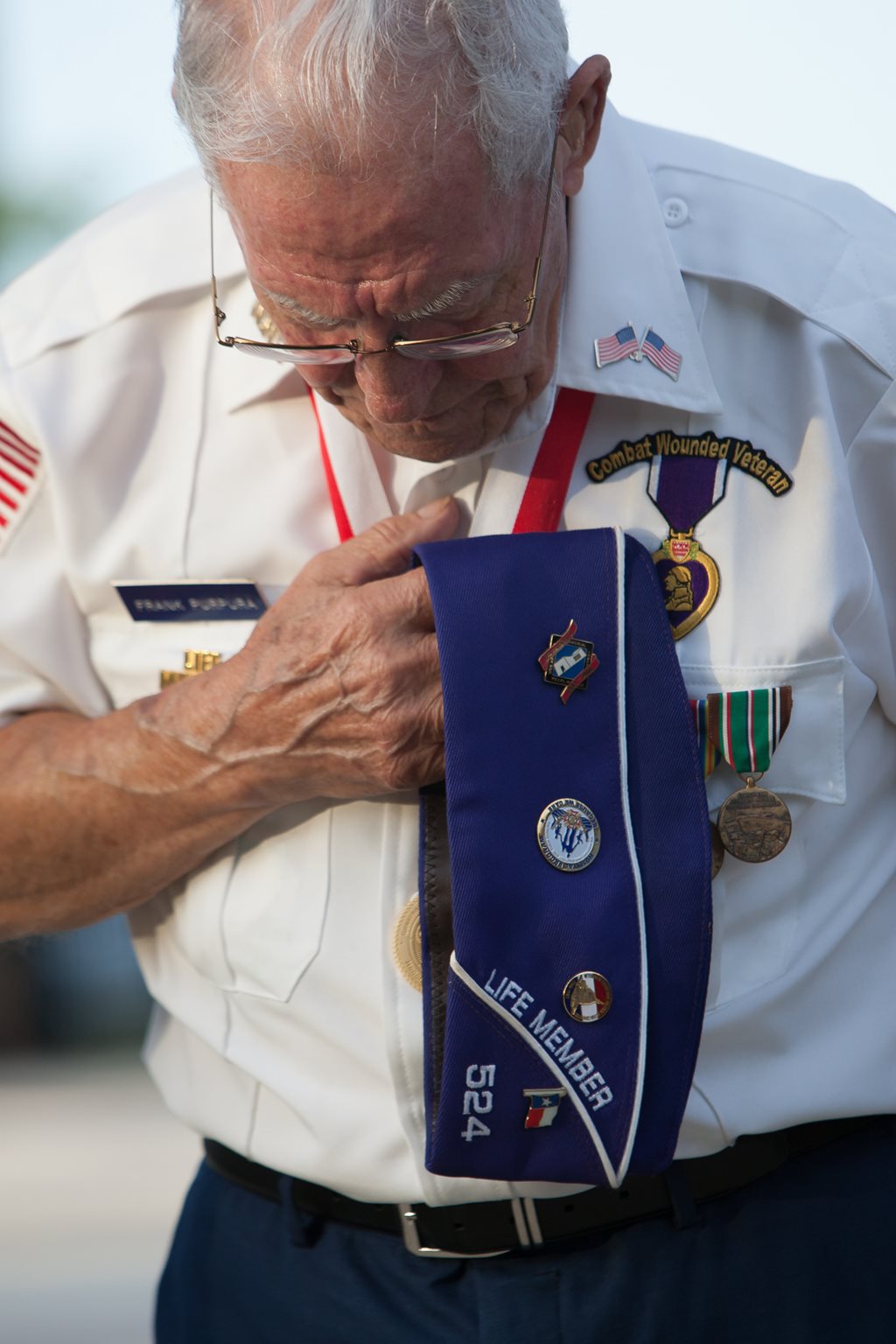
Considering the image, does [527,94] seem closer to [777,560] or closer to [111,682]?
[777,560]

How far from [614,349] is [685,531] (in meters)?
0.21

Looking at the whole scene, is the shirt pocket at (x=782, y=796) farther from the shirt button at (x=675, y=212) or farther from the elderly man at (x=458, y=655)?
the shirt button at (x=675, y=212)

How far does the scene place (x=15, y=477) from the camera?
5.65 ft

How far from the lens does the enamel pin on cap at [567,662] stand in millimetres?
1453

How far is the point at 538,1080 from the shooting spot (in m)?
1.44

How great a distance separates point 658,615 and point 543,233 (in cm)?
39

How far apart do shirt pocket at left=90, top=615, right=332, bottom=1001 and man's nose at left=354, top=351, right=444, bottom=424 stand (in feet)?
1.17

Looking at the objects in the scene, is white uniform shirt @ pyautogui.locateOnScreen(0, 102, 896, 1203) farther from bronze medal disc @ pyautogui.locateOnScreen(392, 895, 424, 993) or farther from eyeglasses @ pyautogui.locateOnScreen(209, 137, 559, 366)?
eyeglasses @ pyautogui.locateOnScreen(209, 137, 559, 366)

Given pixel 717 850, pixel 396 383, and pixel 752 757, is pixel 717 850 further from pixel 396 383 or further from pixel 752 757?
pixel 396 383

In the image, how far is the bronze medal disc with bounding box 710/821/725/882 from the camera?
157cm

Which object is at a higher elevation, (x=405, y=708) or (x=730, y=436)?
(x=730, y=436)

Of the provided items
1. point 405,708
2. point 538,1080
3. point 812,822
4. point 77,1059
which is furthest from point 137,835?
point 77,1059

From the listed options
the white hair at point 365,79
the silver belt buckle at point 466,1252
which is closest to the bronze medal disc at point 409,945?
the silver belt buckle at point 466,1252

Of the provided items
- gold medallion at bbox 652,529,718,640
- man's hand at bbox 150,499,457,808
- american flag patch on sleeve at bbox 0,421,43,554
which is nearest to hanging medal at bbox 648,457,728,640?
gold medallion at bbox 652,529,718,640
